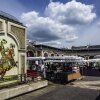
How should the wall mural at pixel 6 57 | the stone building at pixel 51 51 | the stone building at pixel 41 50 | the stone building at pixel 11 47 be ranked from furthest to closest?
the stone building at pixel 51 51 < the stone building at pixel 41 50 < the stone building at pixel 11 47 < the wall mural at pixel 6 57

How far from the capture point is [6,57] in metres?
18.6

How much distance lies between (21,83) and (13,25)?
5090 millimetres

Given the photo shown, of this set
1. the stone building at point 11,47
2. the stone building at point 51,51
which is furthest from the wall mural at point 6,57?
the stone building at point 51,51

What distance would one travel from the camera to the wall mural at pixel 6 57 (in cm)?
1811

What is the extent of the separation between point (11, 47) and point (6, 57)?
1395 mm

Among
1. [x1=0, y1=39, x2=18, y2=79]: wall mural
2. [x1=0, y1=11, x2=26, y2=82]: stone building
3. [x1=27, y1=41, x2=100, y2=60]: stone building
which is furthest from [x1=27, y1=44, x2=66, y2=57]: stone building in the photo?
[x1=0, y1=39, x2=18, y2=79]: wall mural

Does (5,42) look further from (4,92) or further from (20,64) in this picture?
(4,92)

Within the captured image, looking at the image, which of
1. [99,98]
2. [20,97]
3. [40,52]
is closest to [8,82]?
[20,97]

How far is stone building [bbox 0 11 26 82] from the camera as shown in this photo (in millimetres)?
18406

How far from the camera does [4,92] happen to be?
15219mm

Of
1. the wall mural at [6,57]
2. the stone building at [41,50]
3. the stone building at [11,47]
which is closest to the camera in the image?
the wall mural at [6,57]

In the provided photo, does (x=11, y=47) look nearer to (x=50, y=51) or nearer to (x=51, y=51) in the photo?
(x=50, y=51)

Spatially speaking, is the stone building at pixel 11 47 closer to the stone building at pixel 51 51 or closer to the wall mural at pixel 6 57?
the wall mural at pixel 6 57

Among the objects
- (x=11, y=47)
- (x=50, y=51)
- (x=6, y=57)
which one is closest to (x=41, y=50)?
(x=50, y=51)
